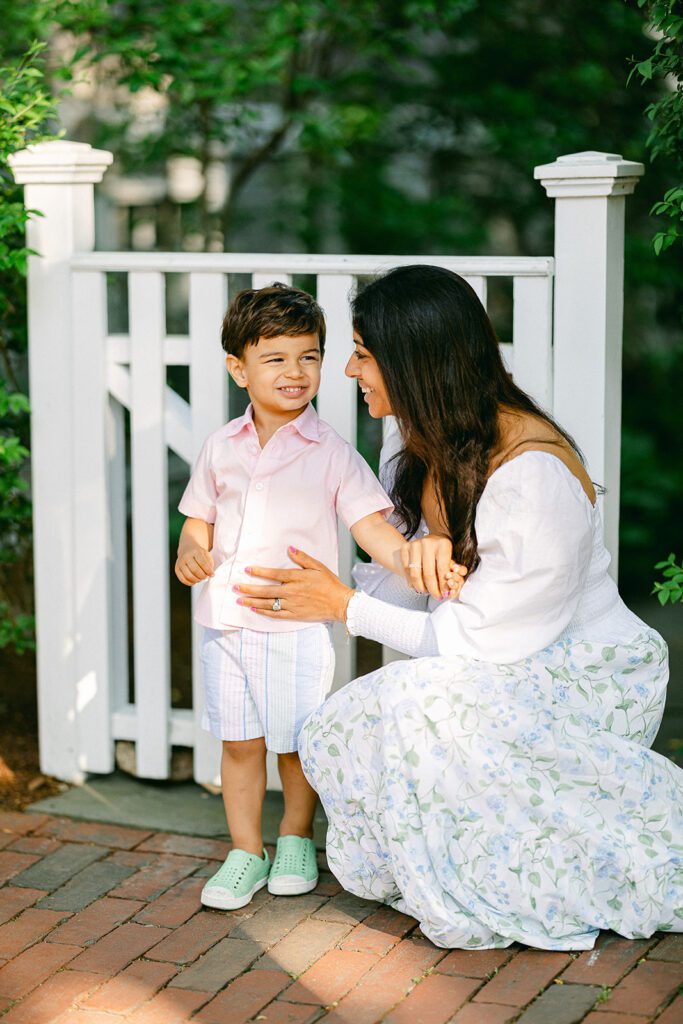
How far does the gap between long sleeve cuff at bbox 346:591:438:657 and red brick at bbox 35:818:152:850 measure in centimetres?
93

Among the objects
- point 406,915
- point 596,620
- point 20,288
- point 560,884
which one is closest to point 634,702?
point 596,620

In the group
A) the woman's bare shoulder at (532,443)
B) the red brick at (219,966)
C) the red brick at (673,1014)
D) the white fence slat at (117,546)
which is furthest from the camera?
the white fence slat at (117,546)

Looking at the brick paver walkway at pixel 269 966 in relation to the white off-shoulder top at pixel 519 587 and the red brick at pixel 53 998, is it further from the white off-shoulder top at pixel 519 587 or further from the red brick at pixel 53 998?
the white off-shoulder top at pixel 519 587

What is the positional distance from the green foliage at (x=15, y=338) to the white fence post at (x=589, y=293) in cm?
140

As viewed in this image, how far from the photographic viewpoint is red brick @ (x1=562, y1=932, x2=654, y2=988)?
267 centimetres

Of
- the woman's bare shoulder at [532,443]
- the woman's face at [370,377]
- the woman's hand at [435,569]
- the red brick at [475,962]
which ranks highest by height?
the woman's face at [370,377]

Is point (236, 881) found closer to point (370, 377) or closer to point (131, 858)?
point (131, 858)

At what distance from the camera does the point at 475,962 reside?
2764 mm

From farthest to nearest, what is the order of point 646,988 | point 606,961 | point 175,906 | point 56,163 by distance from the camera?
point 56,163 < point 175,906 < point 606,961 < point 646,988

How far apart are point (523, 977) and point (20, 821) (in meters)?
1.51

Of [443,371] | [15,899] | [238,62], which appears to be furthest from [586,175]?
[238,62]

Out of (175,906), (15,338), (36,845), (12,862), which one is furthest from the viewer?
(15,338)

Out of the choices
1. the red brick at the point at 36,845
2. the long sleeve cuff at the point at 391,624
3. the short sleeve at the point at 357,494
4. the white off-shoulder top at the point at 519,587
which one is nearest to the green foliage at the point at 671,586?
the white off-shoulder top at the point at 519,587

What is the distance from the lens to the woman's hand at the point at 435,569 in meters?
2.83
